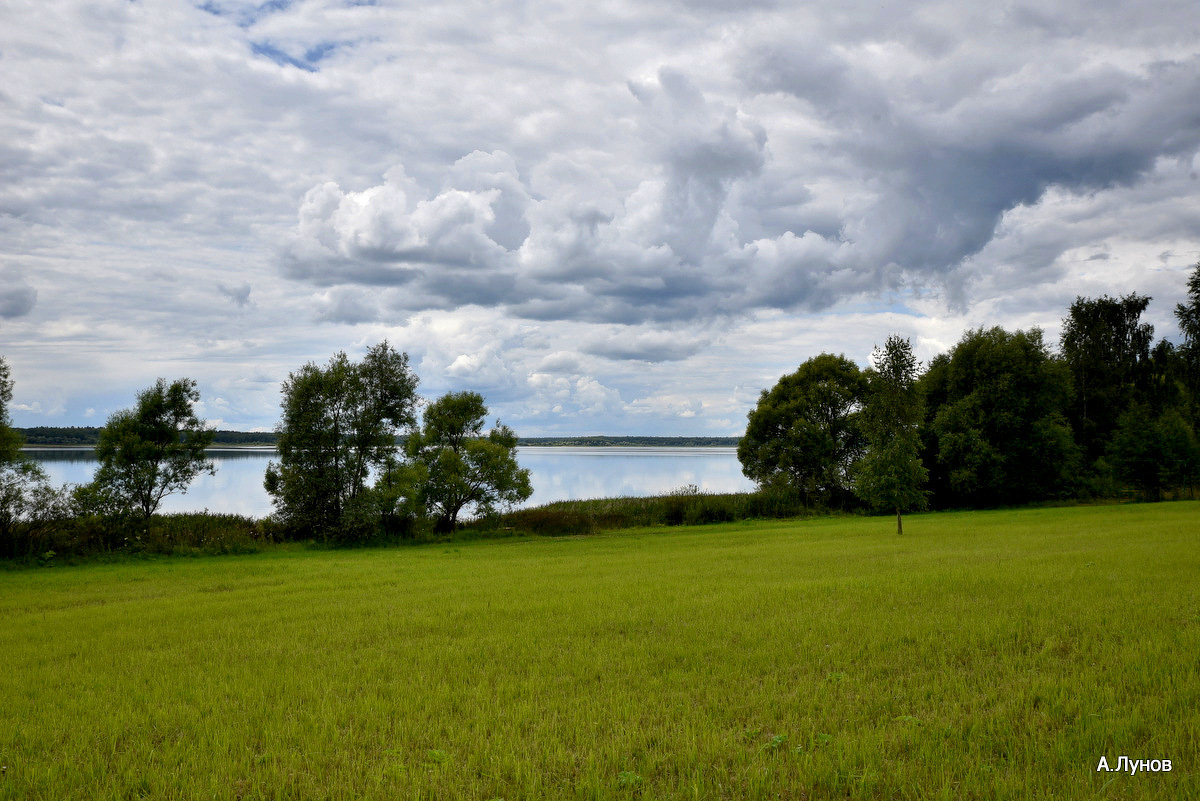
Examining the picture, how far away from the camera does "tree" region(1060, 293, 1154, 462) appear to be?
5903 cm

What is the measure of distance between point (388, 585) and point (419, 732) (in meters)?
12.2

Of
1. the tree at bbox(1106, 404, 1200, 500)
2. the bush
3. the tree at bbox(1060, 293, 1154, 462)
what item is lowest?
the bush

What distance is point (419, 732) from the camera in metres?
7.13

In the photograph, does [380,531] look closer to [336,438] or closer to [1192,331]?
[336,438]

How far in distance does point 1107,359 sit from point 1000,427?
64.5ft

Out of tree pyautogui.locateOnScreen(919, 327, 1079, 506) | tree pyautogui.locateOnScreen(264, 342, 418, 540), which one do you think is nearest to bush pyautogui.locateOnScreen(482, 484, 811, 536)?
tree pyautogui.locateOnScreen(264, 342, 418, 540)

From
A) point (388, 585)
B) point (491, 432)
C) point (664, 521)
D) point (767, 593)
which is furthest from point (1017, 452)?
point (388, 585)

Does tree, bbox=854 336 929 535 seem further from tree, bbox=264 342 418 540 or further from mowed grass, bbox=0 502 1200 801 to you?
tree, bbox=264 342 418 540

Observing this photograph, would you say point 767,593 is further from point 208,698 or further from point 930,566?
point 208,698

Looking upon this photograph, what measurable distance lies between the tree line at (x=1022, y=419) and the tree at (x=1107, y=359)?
10cm

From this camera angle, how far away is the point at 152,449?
34531 mm

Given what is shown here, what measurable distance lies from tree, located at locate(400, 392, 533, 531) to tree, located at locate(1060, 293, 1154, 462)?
51.4m

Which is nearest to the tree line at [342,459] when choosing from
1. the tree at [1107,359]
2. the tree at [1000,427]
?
the tree at [1000,427]

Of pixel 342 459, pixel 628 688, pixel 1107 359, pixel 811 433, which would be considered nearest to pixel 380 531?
pixel 342 459
